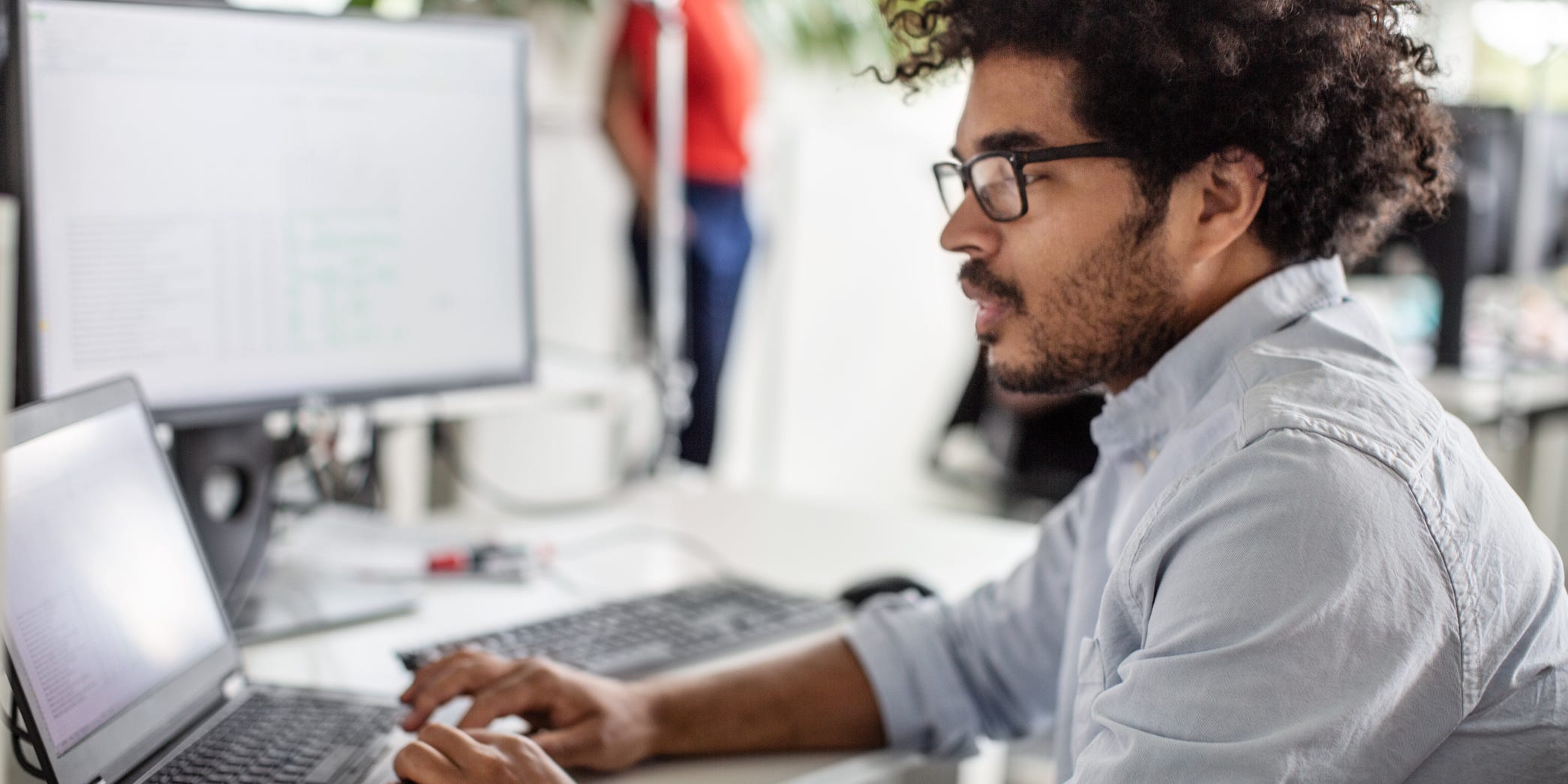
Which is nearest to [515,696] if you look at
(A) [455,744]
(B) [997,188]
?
(A) [455,744]

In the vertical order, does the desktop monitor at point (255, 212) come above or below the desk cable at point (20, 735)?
above

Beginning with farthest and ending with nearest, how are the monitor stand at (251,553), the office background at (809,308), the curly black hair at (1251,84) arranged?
1. the office background at (809,308)
2. the monitor stand at (251,553)
3. the curly black hair at (1251,84)

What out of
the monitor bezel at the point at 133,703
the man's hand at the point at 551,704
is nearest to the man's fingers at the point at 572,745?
the man's hand at the point at 551,704

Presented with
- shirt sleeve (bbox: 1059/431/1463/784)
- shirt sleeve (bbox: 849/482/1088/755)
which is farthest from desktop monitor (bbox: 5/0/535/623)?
shirt sleeve (bbox: 1059/431/1463/784)

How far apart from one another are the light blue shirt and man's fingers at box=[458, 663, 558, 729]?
14.2 inches

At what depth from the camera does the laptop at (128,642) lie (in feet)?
2.53

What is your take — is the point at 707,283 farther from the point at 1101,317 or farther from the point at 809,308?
the point at 1101,317

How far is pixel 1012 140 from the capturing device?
90cm

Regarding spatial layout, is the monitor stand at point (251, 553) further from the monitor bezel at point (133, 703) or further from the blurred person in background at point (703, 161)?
the blurred person in background at point (703, 161)

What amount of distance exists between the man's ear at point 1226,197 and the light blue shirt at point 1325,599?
62 millimetres

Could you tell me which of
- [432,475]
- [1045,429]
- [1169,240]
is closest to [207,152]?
[1169,240]

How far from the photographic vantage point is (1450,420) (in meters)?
0.77

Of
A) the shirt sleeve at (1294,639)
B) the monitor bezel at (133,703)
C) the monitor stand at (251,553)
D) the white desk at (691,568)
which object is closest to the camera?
the shirt sleeve at (1294,639)

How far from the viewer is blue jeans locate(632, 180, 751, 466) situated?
3.29 meters
